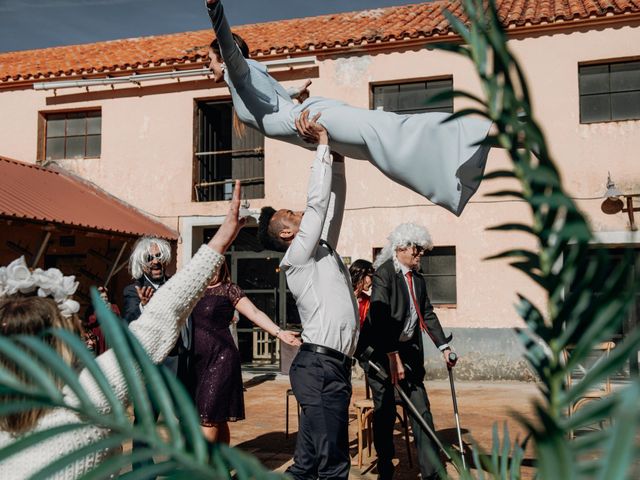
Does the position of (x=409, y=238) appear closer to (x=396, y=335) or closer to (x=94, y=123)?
(x=396, y=335)

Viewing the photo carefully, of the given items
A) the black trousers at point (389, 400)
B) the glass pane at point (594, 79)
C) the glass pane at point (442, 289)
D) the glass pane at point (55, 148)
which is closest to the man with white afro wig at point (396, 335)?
the black trousers at point (389, 400)

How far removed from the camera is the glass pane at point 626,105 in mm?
10117

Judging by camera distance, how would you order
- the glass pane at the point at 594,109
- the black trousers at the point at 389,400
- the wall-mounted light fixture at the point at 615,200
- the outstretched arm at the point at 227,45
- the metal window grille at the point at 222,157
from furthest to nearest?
the metal window grille at the point at 222,157, the glass pane at the point at 594,109, the wall-mounted light fixture at the point at 615,200, the black trousers at the point at 389,400, the outstretched arm at the point at 227,45

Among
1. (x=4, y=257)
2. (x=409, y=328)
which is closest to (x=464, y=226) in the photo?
(x=409, y=328)

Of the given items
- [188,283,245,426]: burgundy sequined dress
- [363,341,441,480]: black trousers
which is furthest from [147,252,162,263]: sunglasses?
[363,341,441,480]: black trousers

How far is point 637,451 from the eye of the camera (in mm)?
286

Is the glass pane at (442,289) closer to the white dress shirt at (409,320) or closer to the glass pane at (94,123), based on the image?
the white dress shirt at (409,320)

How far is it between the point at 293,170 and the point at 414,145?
9282 millimetres

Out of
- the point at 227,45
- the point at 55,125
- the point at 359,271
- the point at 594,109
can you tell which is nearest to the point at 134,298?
the point at 359,271

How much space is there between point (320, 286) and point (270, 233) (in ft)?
1.40

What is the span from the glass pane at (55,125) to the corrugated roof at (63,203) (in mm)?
988

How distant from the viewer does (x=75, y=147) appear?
41.3 ft

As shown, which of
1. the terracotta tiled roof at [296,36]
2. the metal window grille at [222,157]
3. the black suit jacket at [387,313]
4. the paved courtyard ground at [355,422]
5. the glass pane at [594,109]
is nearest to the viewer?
the black suit jacket at [387,313]

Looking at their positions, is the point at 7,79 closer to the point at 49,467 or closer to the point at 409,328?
the point at 409,328
